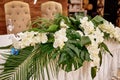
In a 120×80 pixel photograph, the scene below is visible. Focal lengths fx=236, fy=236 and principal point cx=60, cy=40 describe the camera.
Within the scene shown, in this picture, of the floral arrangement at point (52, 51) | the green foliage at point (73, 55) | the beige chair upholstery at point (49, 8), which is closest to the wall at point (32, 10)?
the beige chair upholstery at point (49, 8)

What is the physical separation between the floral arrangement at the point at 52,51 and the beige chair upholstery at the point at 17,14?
79.5 inches

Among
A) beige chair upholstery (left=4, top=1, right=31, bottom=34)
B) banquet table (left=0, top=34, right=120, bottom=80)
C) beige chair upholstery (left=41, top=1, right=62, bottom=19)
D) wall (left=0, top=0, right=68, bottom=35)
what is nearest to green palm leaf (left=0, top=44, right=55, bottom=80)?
banquet table (left=0, top=34, right=120, bottom=80)

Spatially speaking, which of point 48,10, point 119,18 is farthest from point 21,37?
point 119,18

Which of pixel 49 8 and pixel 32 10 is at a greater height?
pixel 49 8

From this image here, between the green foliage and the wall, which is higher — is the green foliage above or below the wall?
above

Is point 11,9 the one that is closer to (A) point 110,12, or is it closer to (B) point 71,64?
(B) point 71,64

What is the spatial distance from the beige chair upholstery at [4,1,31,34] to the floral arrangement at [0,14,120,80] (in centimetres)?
202

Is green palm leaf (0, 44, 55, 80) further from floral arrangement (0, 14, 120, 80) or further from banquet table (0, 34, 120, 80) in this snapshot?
banquet table (0, 34, 120, 80)

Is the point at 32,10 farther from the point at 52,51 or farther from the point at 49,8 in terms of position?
the point at 52,51

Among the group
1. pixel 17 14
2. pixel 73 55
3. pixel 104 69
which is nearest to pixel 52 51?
pixel 73 55

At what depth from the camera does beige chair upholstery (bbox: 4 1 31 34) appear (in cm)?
377

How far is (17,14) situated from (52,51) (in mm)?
2318

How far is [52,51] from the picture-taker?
1.68 m

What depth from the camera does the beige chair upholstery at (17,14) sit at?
3770mm
